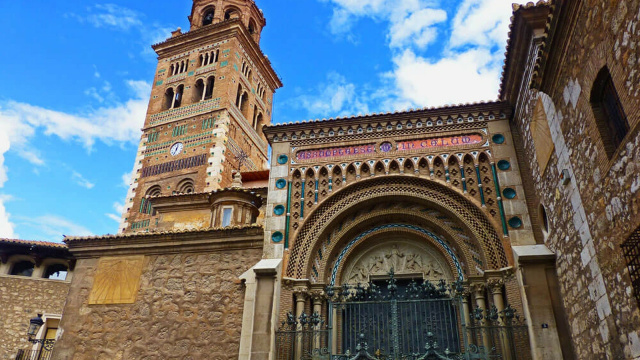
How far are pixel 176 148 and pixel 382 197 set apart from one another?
67.5 feet

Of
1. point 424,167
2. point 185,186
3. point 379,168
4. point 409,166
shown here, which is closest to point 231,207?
point 379,168

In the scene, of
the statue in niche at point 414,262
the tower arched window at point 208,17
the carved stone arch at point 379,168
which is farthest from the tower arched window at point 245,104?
the statue in niche at point 414,262

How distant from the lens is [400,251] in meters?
13.1

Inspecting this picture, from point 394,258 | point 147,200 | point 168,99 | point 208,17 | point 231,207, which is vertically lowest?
point 394,258

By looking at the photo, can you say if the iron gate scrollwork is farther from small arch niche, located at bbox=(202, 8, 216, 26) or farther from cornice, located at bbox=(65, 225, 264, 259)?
small arch niche, located at bbox=(202, 8, 216, 26)

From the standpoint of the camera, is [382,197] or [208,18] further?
[208,18]

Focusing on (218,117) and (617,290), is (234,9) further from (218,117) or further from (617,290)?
(617,290)

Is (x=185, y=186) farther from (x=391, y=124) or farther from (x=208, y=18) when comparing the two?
(x=391, y=124)

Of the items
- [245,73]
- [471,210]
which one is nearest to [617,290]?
[471,210]

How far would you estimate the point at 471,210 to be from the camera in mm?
12039

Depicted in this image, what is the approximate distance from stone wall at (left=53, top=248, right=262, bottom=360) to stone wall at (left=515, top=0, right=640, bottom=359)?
766 centimetres

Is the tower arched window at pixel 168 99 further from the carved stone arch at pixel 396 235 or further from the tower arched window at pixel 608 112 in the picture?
the tower arched window at pixel 608 112

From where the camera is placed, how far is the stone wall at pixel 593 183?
6246 millimetres

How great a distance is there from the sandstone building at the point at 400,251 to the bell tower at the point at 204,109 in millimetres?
13938
